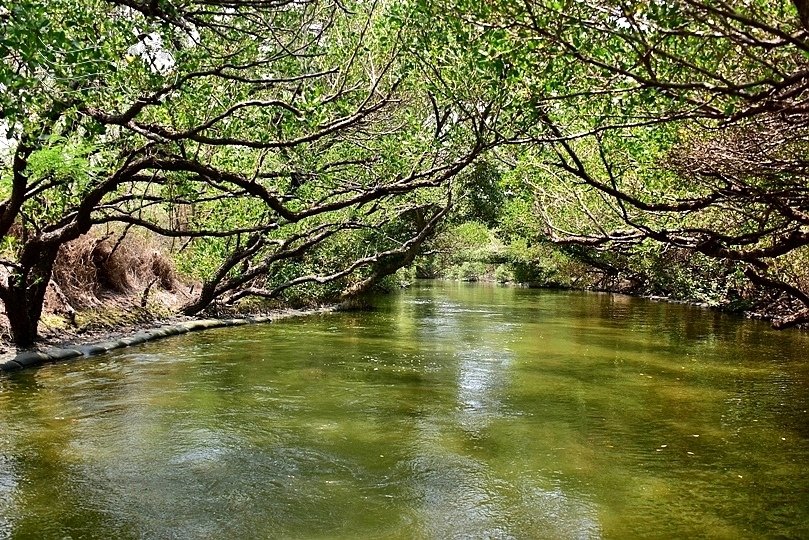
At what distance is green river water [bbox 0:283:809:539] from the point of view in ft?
17.4

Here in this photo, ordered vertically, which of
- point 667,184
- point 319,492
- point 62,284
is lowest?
point 319,492

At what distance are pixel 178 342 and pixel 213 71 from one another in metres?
8.32

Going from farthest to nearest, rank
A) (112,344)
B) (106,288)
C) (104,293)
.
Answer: (106,288) < (104,293) < (112,344)

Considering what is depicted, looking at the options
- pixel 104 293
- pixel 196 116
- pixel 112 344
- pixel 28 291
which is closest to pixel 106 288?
pixel 104 293

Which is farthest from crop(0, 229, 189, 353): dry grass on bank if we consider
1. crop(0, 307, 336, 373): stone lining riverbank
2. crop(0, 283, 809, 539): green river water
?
crop(0, 283, 809, 539): green river water

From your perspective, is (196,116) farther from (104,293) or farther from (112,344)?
(104,293)

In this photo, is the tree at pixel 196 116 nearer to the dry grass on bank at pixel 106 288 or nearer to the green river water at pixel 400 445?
the dry grass on bank at pixel 106 288

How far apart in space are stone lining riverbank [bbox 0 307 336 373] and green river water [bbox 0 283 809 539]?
1.59 feet

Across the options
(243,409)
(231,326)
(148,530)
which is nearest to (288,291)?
(231,326)

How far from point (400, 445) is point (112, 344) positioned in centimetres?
853

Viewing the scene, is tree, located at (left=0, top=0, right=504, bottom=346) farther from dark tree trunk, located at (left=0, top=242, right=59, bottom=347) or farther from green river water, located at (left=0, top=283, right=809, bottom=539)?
green river water, located at (left=0, top=283, right=809, bottom=539)

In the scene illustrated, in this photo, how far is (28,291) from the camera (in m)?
12.0

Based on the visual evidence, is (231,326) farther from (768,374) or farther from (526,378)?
(768,374)

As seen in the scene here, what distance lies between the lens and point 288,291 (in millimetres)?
23094
